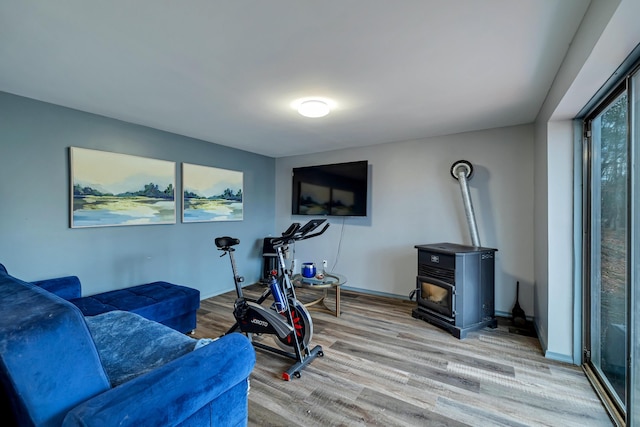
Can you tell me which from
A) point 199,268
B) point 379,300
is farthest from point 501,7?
point 199,268

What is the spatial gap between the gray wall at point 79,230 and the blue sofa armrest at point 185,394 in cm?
243

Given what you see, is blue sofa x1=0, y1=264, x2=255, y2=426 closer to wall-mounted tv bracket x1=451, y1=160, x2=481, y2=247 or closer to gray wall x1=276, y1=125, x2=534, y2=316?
wall-mounted tv bracket x1=451, y1=160, x2=481, y2=247

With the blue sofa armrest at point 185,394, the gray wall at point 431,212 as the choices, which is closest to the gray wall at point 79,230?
the gray wall at point 431,212

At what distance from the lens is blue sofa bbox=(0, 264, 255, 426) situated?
2.84 ft

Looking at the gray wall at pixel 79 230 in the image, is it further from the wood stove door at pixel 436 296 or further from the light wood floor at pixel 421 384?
the wood stove door at pixel 436 296

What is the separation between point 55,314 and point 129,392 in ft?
1.21

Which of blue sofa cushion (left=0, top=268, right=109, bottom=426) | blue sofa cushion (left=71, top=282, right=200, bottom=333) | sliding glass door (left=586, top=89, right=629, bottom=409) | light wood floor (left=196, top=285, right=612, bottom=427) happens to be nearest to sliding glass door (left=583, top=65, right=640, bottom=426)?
sliding glass door (left=586, top=89, right=629, bottom=409)

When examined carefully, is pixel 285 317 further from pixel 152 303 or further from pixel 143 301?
pixel 143 301

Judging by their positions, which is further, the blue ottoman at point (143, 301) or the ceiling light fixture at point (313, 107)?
the ceiling light fixture at point (313, 107)

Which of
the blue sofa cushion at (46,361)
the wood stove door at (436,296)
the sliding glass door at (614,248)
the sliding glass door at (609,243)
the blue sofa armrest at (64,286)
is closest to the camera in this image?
the blue sofa cushion at (46,361)

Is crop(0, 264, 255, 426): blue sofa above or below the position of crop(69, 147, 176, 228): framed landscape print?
below

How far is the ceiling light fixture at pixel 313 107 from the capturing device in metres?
2.54

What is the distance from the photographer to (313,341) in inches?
108

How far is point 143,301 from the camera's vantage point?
8.52 ft
